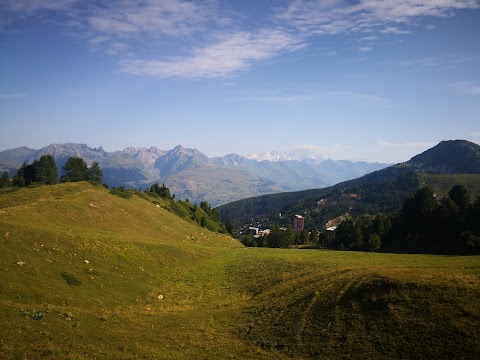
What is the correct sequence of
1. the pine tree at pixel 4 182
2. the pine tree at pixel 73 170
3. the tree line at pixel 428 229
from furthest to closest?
1. the pine tree at pixel 73 170
2. the pine tree at pixel 4 182
3. the tree line at pixel 428 229

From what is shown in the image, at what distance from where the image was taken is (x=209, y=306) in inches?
1455

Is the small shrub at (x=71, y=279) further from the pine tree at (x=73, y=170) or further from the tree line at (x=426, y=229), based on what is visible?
the pine tree at (x=73, y=170)

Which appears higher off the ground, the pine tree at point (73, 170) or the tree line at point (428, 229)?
the pine tree at point (73, 170)

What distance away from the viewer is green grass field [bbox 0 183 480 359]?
21.8 meters

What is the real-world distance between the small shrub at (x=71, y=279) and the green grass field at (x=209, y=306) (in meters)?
0.19

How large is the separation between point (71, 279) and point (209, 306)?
53.7 feet

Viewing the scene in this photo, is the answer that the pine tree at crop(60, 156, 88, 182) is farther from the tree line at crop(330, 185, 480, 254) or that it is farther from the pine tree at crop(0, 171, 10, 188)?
the tree line at crop(330, 185, 480, 254)

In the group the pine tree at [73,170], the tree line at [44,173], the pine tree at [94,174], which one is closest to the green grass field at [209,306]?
the tree line at [44,173]

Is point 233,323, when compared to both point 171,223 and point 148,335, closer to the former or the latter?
point 148,335

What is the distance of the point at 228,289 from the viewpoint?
43250 millimetres

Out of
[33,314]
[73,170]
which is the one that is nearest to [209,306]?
[33,314]

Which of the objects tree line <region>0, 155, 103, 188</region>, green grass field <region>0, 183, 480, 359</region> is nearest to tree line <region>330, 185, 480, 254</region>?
green grass field <region>0, 183, 480, 359</region>

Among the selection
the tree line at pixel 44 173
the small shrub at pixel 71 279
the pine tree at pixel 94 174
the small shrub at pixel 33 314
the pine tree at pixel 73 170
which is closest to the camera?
the small shrub at pixel 33 314

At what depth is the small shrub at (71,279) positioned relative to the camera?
35156mm
